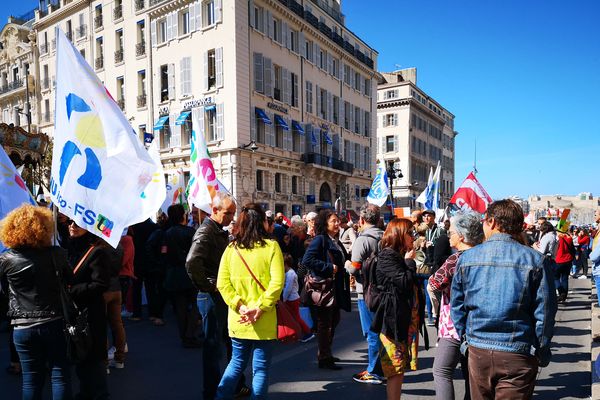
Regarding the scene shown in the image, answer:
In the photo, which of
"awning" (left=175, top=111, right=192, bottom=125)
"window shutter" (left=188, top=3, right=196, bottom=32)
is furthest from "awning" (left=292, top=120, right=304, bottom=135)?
"window shutter" (left=188, top=3, right=196, bottom=32)

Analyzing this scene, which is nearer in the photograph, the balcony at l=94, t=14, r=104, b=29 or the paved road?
the paved road

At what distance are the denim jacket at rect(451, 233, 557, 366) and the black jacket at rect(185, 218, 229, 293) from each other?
1954mm

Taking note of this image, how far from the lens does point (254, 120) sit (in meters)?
25.2

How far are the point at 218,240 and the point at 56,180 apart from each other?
4.12 feet

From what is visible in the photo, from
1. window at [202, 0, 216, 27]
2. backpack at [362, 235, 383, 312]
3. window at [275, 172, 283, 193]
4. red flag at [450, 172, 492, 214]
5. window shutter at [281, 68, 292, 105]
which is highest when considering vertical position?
window at [202, 0, 216, 27]

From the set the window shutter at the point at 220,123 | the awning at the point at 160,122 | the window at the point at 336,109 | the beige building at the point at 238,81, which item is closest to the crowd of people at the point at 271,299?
the beige building at the point at 238,81

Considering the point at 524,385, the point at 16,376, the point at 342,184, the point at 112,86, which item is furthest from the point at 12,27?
the point at 524,385

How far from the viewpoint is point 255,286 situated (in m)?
3.19

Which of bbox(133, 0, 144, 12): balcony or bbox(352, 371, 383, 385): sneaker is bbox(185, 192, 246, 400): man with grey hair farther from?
bbox(133, 0, 144, 12): balcony

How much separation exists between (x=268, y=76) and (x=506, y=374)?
983 inches

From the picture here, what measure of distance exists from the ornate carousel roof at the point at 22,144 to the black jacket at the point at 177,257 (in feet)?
36.6

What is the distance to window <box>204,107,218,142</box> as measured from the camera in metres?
24.9

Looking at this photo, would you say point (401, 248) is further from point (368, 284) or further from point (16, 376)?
point (16, 376)

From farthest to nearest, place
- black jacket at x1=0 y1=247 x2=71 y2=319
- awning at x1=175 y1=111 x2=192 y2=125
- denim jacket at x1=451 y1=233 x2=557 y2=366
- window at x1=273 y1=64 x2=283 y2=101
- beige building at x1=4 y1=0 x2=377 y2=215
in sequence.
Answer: window at x1=273 y1=64 x2=283 y2=101
awning at x1=175 y1=111 x2=192 y2=125
beige building at x1=4 y1=0 x2=377 y2=215
black jacket at x1=0 y1=247 x2=71 y2=319
denim jacket at x1=451 y1=233 x2=557 y2=366
